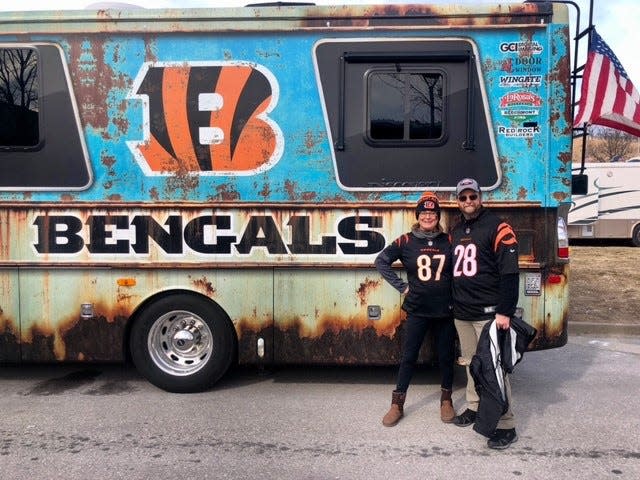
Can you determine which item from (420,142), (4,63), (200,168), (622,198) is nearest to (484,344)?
(420,142)

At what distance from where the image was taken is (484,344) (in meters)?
3.92

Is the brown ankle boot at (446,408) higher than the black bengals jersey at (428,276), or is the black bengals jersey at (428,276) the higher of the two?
the black bengals jersey at (428,276)

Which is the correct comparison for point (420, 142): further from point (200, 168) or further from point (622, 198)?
point (622, 198)

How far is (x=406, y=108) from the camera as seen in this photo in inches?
181

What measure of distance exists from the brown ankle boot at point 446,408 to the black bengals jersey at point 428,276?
0.67 m

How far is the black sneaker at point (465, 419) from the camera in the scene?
4.25 meters

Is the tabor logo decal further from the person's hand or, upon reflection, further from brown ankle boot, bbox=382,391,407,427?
brown ankle boot, bbox=382,391,407,427

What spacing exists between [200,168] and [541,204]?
282 centimetres

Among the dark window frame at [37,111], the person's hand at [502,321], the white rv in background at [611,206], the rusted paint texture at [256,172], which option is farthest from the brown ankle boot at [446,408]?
the white rv in background at [611,206]

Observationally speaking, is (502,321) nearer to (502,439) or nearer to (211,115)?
(502,439)

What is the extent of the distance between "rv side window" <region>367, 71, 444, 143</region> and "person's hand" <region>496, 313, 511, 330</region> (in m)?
1.58

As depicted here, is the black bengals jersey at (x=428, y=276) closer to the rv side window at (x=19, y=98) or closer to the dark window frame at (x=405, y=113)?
the dark window frame at (x=405, y=113)

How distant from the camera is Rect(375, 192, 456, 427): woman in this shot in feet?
13.6

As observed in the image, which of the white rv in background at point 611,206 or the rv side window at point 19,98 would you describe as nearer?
the rv side window at point 19,98
